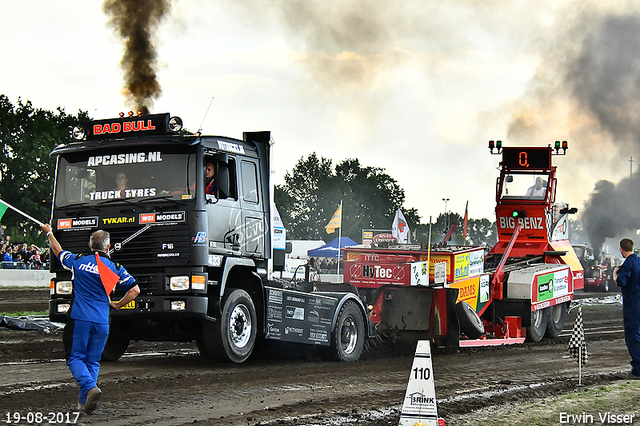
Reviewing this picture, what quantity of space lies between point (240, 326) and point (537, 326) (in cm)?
773

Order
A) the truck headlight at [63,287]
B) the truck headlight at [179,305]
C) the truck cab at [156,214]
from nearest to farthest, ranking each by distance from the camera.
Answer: the truck headlight at [179,305], the truck cab at [156,214], the truck headlight at [63,287]

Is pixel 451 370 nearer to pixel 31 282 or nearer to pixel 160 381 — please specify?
pixel 160 381

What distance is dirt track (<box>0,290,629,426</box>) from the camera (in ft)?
24.2

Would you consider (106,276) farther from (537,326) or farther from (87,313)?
(537,326)

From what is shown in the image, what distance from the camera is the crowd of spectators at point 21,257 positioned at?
2912cm

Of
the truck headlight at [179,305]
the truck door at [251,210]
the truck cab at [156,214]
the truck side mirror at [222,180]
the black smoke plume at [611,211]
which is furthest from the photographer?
the black smoke plume at [611,211]

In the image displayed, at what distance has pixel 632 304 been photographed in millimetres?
10406

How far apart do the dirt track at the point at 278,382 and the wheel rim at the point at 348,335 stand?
37cm

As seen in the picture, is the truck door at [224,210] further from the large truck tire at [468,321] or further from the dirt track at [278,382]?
the large truck tire at [468,321]

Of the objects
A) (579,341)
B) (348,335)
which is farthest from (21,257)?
(579,341)

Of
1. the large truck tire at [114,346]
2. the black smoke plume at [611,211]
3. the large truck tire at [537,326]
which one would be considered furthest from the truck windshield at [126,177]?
Answer: the black smoke plume at [611,211]

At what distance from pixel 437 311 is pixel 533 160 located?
6.49 metres

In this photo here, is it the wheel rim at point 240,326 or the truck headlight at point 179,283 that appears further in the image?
the wheel rim at point 240,326

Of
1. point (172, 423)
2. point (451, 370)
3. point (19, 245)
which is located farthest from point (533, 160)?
point (19, 245)
